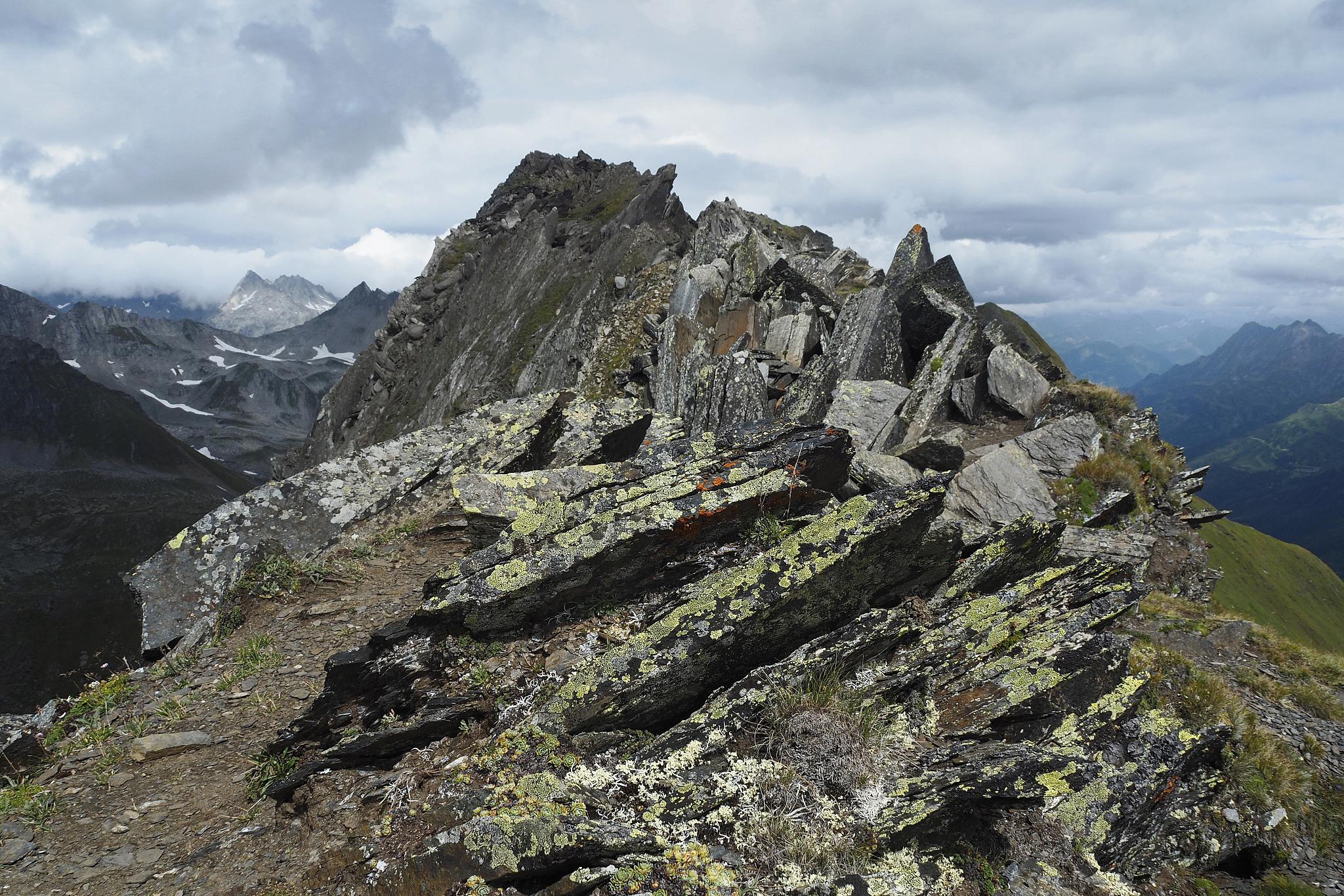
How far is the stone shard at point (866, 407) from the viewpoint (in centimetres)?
2062

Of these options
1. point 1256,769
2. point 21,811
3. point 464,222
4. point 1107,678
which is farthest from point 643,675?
point 464,222

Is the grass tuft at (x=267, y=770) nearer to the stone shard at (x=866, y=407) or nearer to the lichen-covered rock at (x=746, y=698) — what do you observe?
the lichen-covered rock at (x=746, y=698)

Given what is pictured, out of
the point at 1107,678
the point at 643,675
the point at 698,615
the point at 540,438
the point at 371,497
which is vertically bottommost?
the point at 1107,678

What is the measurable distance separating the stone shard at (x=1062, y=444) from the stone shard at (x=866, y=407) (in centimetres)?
426

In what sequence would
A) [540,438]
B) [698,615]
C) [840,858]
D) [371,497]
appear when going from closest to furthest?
[840,858]
[698,615]
[371,497]
[540,438]

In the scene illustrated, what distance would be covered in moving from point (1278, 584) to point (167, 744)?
186604 millimetres

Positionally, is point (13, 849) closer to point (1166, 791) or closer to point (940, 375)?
point (1166, 791)

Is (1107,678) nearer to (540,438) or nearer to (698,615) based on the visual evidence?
(698,615)

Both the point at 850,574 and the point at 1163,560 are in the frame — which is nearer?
the point at 850,574

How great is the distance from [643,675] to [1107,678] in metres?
7.07

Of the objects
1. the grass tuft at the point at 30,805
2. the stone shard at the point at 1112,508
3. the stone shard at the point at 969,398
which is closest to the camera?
the grass tuft at the point at 30,805

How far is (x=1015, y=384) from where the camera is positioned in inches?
982

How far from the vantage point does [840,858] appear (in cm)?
667

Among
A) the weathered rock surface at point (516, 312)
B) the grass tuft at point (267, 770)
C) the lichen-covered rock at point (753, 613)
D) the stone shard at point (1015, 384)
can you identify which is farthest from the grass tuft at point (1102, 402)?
the grass tuft at point (267, 770)
